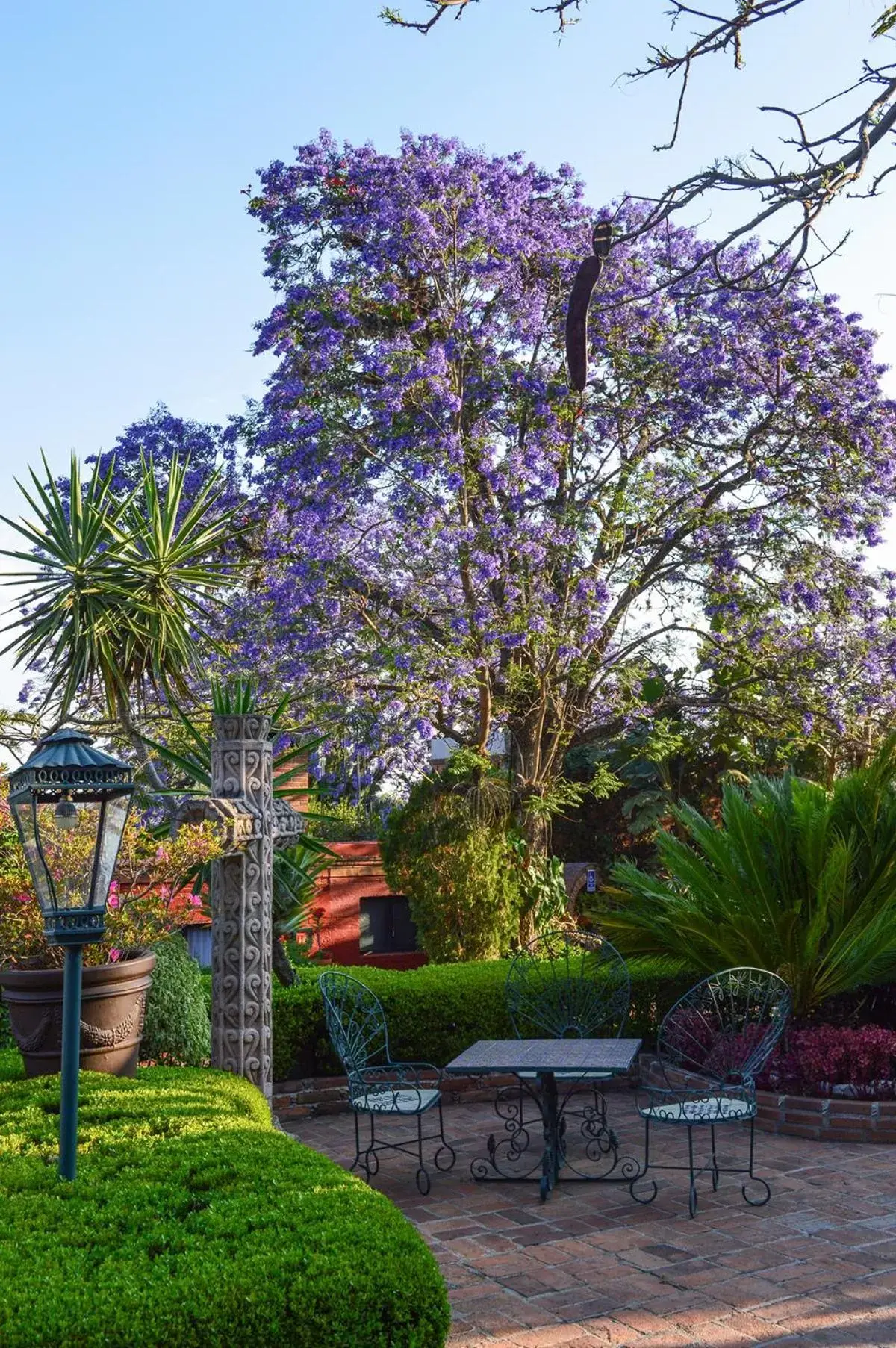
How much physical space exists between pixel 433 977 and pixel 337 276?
264 inches

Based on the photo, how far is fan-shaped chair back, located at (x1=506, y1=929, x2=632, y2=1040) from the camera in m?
8.23

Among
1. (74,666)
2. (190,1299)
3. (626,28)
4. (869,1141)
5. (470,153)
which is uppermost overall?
(470,153)

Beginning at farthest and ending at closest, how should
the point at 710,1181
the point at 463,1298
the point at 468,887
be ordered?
the point at 468,887, the point at 710,1181, the point at 463,1298

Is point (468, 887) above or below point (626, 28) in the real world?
below

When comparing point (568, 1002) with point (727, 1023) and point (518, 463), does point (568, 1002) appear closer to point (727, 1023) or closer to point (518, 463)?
point (727, 1023)

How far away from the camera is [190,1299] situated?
125 inches

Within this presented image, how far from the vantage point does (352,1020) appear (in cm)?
704

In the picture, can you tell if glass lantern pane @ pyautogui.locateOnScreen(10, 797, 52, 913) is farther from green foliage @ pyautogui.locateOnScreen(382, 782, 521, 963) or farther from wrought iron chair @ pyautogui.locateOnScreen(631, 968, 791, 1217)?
green foliage @ pyautogui.locateOnScreen(382, 782, 521, 963)

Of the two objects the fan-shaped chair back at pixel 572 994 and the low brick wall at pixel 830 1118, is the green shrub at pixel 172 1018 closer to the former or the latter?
the fan-shaped chair back at pixel 572 994

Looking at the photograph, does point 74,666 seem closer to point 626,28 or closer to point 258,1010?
point 258,1010

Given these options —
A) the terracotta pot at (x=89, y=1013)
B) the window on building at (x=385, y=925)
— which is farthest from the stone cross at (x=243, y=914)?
the window on building at (x=385, y=925)

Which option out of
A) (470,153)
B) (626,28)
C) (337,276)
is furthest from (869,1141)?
(470,153)

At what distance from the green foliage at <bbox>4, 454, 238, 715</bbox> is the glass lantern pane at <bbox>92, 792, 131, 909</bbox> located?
5358 millimetres

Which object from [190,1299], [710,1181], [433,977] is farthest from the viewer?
[433,977]
